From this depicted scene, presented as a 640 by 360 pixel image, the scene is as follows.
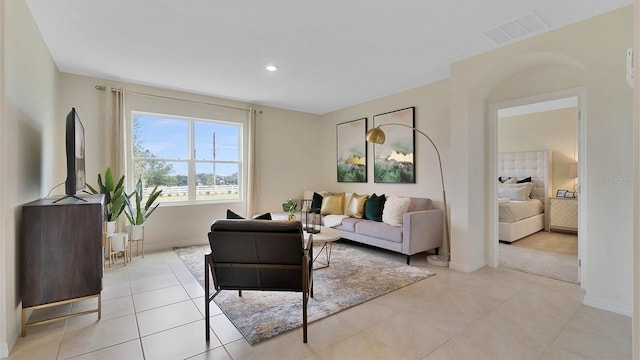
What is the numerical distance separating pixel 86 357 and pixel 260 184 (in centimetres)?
378

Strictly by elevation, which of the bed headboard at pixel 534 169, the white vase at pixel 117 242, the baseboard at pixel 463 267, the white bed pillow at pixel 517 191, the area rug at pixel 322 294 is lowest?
the area rug at pixel 322 294

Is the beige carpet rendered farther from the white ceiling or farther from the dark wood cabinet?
the dark wood cabinet

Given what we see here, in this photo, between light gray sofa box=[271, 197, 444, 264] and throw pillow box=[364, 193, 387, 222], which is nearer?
light gray sofa box=[271, 197, 444, 264]

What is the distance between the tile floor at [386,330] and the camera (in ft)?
6.01

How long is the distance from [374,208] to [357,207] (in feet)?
1.29

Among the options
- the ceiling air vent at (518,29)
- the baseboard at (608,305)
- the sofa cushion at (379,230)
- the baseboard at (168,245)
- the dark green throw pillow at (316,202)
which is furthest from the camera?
the dark green throw pillow at (316,202)

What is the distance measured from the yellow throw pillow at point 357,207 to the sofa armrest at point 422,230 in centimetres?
111

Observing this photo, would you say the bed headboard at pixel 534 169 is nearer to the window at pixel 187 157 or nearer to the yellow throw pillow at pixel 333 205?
the yellow throw pillow at pixel 333 205

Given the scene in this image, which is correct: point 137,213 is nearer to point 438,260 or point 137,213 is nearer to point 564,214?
point 438,260

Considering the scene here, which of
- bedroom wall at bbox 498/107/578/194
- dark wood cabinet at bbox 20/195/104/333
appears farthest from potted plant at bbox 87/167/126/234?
bedroom wall at bbox 498/107/578/194

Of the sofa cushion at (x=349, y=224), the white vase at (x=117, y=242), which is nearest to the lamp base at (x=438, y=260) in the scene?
the sofa cushion at (x=349, y=224)

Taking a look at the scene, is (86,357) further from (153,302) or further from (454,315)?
(454,315)

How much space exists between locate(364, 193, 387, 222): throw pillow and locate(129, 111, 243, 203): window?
2470 millimetres

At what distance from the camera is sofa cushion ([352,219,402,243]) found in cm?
376
